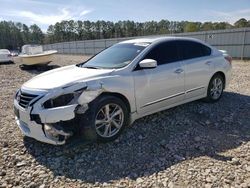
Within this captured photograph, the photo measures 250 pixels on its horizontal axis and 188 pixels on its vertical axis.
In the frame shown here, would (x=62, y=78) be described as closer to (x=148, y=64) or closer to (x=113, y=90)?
(x=113, y=90)

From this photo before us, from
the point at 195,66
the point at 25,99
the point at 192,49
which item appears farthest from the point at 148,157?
the point at 192,49

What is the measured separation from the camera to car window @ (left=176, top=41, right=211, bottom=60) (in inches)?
202

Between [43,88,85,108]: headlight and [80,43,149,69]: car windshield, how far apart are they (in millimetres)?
975

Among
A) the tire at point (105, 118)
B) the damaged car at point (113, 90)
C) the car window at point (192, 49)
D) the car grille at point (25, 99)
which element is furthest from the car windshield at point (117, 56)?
the car grille at point (25, 99)

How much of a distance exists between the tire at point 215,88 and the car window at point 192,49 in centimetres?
63

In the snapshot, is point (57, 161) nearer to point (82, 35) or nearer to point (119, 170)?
point (119, 170)

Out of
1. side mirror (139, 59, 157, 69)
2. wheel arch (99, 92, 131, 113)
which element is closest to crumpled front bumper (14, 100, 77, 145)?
wheel arch (99, 92, 131, 113)

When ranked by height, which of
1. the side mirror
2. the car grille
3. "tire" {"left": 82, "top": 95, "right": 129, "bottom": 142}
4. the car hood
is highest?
the side mirror

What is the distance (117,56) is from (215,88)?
2637mm

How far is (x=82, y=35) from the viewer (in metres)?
101

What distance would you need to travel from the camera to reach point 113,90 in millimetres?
3896

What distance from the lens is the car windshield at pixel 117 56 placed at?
14.4 ft

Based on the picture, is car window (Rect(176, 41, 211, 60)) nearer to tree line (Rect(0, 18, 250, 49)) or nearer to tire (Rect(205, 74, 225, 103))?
tire (Rect(205, 74, 225, 103))

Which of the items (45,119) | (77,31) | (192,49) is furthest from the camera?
(77,31)
